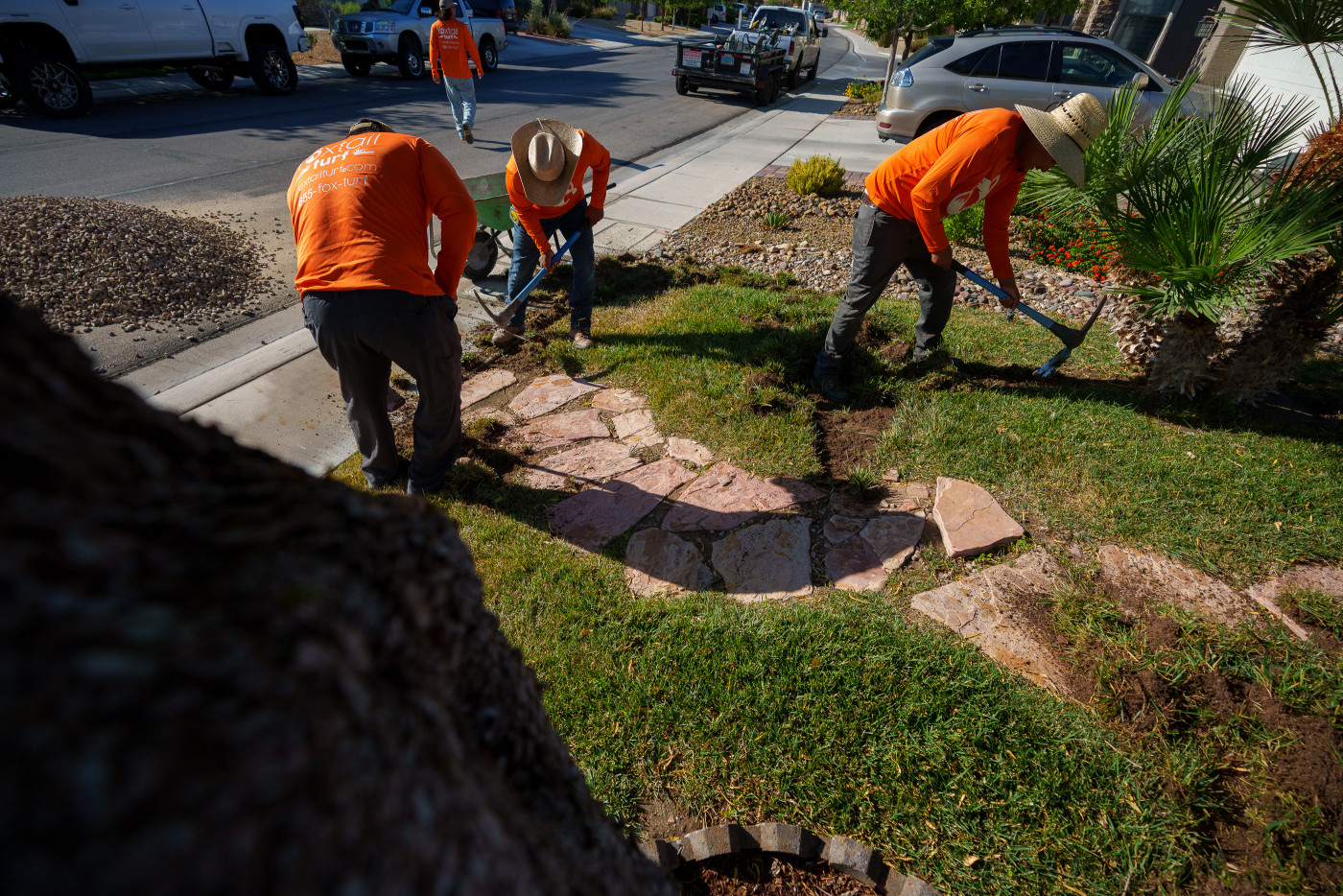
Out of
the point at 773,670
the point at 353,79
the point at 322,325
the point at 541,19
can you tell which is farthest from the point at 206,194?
the point at 541,19

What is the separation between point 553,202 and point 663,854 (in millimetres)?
4128

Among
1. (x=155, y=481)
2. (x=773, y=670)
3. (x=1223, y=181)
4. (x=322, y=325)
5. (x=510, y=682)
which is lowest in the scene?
(x=773, y=670)

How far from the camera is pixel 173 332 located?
5.05 metres

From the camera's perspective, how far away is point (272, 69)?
1298 cm

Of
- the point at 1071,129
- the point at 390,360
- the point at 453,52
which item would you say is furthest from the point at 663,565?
the point at 453,52

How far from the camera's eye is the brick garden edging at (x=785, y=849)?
187 cm

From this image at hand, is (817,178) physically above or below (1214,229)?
below

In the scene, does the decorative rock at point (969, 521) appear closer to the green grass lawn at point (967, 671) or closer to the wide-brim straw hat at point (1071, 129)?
the green grass lawn at point (967, 671)

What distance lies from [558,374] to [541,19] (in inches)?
1222

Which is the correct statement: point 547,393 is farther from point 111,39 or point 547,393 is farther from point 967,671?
point 111,39

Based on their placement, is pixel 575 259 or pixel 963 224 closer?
pixel 575 259

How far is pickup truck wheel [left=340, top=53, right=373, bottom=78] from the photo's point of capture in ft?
52.4

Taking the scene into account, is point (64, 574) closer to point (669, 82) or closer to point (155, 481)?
point (155, 481)

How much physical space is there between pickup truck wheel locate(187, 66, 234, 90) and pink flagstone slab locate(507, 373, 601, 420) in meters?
13.4
